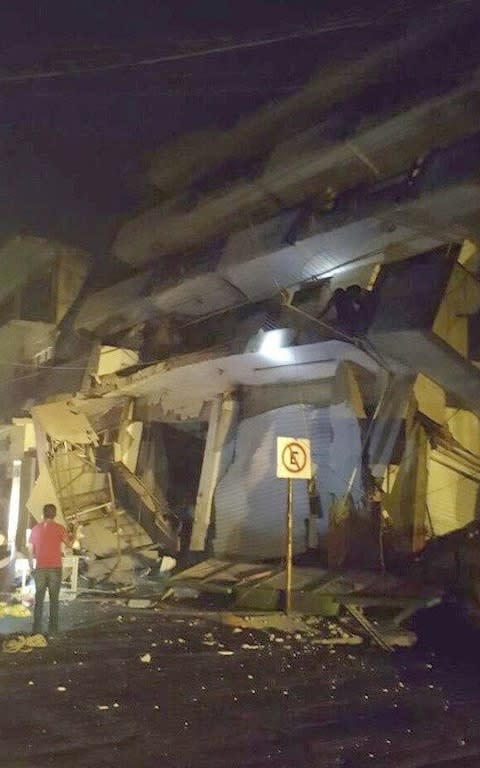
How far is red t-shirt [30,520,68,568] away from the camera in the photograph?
11164 mm

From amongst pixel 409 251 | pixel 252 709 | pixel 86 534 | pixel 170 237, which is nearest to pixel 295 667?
pixel 252 709

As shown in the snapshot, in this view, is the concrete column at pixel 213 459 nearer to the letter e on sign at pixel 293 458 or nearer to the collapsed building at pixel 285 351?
the collapsed building at pixel 285 351

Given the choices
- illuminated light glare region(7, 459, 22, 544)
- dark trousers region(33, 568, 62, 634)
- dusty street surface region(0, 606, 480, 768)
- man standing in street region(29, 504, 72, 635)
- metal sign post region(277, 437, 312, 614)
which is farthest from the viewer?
illuminated light glare region(7, 459, 22, 544)

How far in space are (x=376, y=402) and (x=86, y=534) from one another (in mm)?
7499

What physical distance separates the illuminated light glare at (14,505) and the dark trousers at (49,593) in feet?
30.6

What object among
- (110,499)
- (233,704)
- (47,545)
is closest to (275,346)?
(47,545)

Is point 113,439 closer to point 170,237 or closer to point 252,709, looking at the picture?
point 170,237

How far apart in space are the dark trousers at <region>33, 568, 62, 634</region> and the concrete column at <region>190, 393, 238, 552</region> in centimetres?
675

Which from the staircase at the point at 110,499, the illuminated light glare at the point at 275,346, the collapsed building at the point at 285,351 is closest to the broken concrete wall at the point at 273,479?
the collapsed building at the point at 285,351

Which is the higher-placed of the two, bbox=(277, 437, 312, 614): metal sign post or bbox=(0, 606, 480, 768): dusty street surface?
bbox=(277, 437, 312, 614): metal sign post

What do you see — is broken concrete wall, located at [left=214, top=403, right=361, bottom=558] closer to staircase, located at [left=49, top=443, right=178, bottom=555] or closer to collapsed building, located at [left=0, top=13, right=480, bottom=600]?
collapsed building, located at [left=0, top=13, right=480, bottom=600]

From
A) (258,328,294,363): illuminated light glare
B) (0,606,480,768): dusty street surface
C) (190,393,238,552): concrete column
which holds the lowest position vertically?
(0,606,480,768): dusty street surface

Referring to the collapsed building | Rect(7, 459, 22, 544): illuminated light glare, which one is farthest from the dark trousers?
Rect(7, 459, 22, 544): illuminated light glare

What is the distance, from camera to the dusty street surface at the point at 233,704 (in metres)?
5.68
